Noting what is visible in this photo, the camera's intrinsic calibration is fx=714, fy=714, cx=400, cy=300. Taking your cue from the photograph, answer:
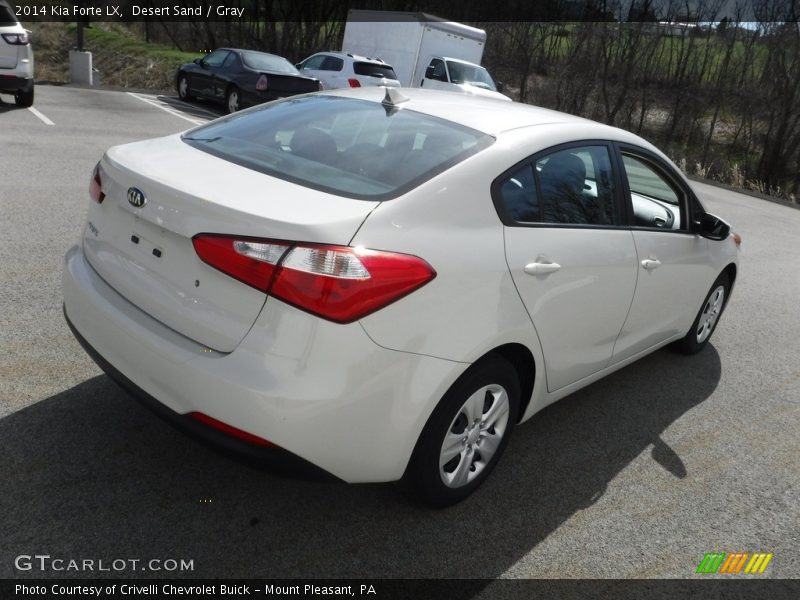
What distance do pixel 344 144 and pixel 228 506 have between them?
5.12ft

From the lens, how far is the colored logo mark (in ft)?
9.66

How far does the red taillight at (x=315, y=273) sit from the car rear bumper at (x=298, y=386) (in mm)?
51

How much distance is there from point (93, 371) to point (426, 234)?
Answer: 6.90 ft

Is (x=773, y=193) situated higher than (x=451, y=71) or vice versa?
(x=451, y=71)

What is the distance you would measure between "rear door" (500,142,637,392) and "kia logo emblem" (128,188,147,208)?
52.7 inches

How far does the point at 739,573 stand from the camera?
295 cm

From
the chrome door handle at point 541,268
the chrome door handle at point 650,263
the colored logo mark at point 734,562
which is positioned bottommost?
the colored logo mark at point 734,562

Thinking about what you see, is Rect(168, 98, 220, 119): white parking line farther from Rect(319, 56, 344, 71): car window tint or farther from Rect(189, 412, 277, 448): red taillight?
Rect(189, 412, 277, 448): red taillight

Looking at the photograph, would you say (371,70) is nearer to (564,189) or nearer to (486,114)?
(486,114)

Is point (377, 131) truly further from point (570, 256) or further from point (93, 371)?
point (93, 371)

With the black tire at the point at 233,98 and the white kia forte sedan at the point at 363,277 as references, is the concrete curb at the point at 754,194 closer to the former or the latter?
the black tire at the point at 233,98

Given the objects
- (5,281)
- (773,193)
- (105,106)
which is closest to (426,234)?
(5,281)

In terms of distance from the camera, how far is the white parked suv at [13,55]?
11.5 m

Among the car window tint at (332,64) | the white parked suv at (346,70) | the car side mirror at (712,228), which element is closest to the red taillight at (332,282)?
the car side mirror at (712,228)
